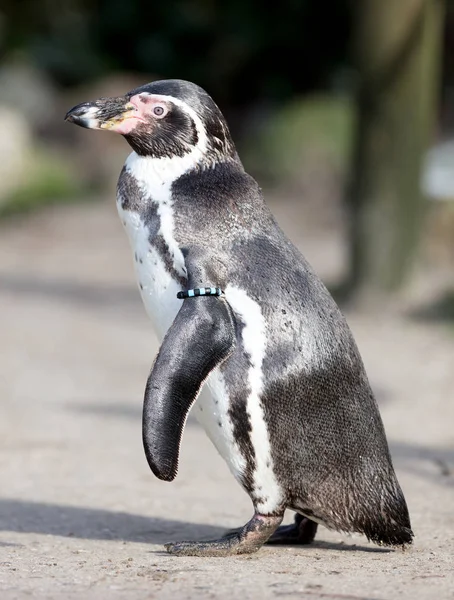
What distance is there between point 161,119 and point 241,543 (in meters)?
1.27

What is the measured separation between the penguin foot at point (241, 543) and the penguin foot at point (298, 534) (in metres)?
0.27

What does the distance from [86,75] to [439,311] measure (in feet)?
43.8

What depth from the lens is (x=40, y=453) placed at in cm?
523

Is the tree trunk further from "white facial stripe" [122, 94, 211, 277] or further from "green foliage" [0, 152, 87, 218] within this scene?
"green foliage" [0, 152, 87, 218]

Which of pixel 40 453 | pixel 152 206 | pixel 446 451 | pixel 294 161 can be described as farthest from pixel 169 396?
pixel 294 161

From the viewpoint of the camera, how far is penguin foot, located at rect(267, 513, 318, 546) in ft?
12.5

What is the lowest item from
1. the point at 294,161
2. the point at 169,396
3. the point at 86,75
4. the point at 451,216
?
the point at 169,396

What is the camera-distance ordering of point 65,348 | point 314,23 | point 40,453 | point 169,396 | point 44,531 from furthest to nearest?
point 314,23 → point 65,348 → point 40,453 → point 44,531 → point 169,396

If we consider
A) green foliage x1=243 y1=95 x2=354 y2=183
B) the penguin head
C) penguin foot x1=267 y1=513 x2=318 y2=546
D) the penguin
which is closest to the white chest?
the penguin

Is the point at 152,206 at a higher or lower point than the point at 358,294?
lower

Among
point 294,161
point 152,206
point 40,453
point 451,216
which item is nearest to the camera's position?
point 152,206

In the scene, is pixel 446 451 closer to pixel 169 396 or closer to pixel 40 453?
pixel 40 453

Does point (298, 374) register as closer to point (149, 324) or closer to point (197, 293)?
point (197, 293)

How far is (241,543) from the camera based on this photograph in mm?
3523
